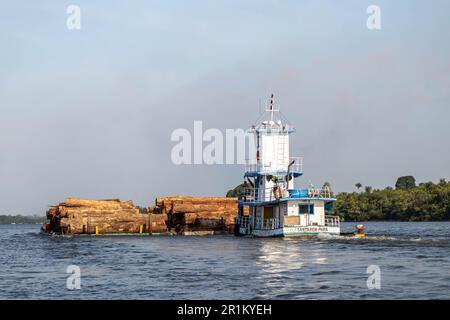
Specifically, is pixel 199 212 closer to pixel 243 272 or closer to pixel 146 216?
pixel 146 216

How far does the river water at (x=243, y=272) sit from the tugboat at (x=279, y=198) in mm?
7560

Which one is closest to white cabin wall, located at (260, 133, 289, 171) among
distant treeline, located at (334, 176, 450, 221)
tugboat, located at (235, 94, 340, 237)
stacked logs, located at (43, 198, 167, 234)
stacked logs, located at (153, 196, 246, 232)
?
tugboat, located at (235, 94, 340, 237)

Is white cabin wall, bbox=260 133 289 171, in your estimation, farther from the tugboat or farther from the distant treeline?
the distant treeline

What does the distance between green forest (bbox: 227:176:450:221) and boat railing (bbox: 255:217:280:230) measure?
337 feet

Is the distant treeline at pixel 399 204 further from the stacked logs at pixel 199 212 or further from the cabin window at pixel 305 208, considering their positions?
the cabin window at pixel 305 208

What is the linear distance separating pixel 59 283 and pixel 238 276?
756cm

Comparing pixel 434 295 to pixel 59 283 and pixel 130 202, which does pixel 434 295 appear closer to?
pixel 59 283

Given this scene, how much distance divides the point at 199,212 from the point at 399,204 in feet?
324

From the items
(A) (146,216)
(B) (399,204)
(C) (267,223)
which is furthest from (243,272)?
(B) (399,204)

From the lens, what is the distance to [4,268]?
33875 millimetres

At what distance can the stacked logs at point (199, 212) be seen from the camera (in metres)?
72.3

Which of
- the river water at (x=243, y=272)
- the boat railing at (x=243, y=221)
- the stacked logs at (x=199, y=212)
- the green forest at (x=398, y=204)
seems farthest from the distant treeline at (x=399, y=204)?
the river water at (x=243, y=272)

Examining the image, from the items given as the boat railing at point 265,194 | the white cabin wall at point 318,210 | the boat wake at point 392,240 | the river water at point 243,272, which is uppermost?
the boat railing at point 265,194
